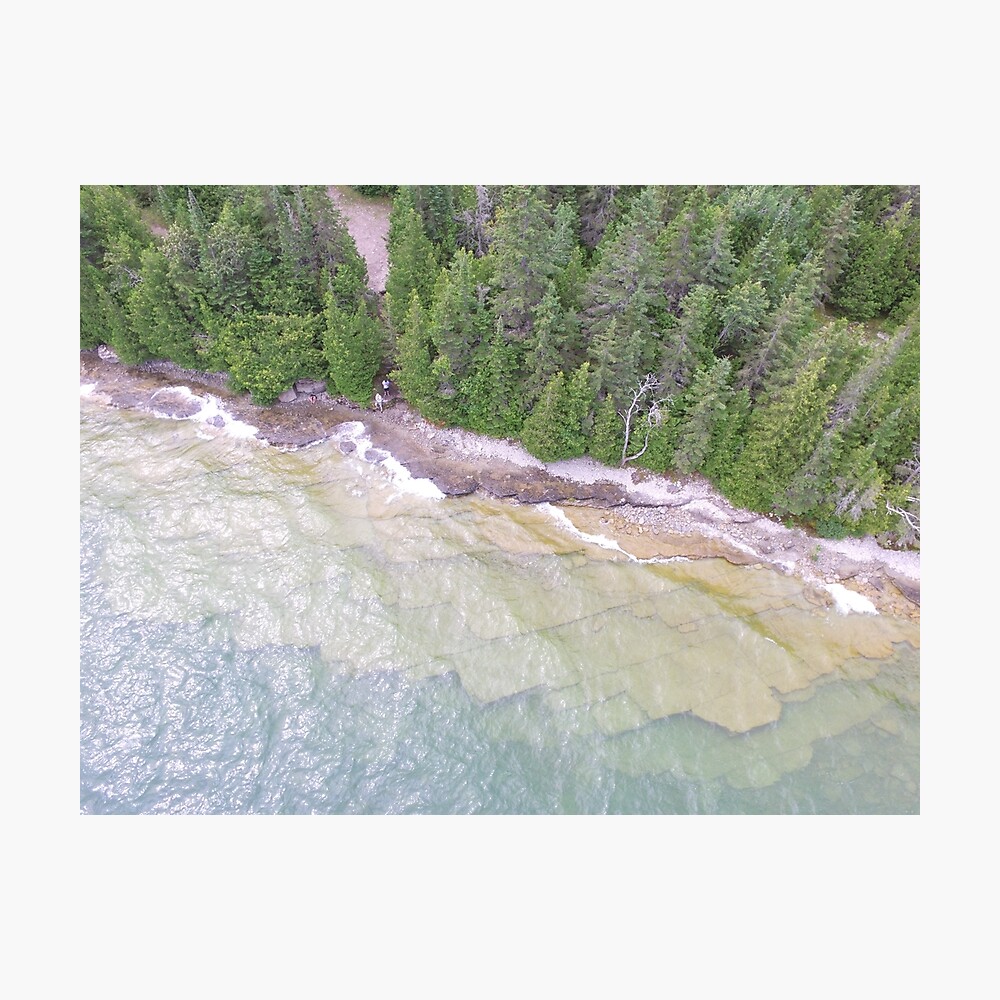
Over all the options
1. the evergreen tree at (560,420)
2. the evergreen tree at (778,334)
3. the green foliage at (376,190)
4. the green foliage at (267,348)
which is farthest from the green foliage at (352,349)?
the evergreen tree at (778,334)

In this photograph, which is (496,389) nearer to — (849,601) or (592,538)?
(592,538)

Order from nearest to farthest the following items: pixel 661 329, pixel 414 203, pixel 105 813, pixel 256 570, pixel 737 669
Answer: pixel 105 813
pixel 737 669
pixel 256 570
pixel 661 329
pixel 414 203

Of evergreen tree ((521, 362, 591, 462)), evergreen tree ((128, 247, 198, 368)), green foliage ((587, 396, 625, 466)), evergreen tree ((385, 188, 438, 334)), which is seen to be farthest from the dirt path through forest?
green foliage ((587, 396, 625, 466))

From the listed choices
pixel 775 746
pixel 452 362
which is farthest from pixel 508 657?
pixel 452 362

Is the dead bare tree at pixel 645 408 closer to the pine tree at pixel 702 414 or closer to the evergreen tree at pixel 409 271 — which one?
the pine tree at pixel 702 414

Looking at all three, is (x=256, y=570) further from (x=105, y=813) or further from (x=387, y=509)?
(x=105, y=813)
